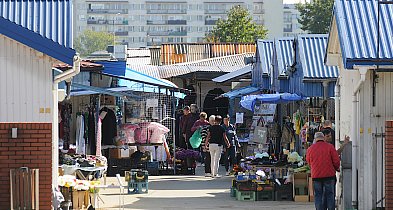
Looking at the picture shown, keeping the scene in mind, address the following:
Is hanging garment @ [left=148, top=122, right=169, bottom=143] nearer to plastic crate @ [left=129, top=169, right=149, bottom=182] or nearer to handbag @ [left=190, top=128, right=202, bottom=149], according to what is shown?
handbag @ [left=190, top=128, right=202, bottom=149]

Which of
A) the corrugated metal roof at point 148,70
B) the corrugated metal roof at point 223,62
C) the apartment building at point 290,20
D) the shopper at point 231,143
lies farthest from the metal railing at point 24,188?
the apartment building at point 290,20

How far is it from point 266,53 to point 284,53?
309 cm

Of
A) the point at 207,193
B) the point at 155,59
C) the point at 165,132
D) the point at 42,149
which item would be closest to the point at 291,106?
the point at 165,132

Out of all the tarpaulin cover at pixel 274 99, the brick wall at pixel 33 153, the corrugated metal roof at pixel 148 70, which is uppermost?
the corrugated metal roof at pixel 148 70

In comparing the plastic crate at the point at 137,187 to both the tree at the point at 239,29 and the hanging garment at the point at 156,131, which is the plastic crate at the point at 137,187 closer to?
the hanging garment at the point at 156,131

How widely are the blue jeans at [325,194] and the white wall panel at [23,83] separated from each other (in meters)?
5.07

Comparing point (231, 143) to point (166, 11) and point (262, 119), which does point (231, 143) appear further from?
point (166, 11)

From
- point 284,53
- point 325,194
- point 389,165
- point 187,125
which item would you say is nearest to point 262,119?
point 187,125

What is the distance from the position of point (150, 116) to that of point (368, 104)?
1349cm

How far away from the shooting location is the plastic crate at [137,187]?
24953 mm

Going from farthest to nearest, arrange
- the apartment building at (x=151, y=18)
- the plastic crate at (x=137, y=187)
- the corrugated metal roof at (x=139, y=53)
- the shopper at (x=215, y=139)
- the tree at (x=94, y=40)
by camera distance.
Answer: the tree at (x=94, y=40) < the apartment building at (x=151, y=18) < the corrugated metal roof at (x=139, y=53) < the shopper at (x=215, y=139) < the plastic crate at (x=137, y=187)

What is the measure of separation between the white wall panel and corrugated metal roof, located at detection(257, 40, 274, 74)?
17.4 m

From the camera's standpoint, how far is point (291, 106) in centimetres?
3186

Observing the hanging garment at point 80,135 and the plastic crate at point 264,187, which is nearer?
the plastic crate at point 264,187
